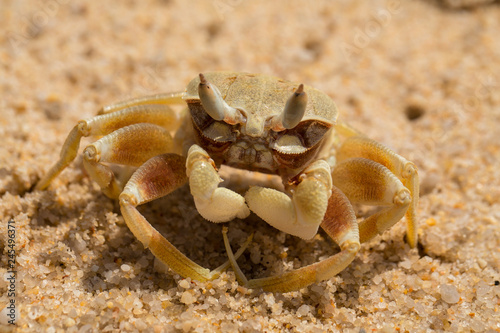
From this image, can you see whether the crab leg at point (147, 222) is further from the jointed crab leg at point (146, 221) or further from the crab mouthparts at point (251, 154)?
the crab mouthparts at point (251, 154)

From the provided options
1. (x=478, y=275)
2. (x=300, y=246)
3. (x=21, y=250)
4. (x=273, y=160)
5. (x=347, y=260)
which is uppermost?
(x=273, y=160)

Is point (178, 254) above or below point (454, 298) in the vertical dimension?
above

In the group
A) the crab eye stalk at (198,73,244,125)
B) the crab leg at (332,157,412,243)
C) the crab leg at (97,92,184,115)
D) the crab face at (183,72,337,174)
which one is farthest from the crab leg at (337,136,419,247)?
the crab leg at (97,92,184,115)

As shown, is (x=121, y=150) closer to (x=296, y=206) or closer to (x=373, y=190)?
(x=296, y=206)

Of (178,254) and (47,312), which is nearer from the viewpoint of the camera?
(47,312)

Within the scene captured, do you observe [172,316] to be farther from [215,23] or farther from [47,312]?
[215,23]

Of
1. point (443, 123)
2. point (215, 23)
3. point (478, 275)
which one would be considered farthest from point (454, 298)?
point (215, 23)

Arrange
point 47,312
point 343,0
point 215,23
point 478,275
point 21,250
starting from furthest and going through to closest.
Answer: point 343,0 → point 215,23 → point 478,275 → point 21,250 → point 47,312

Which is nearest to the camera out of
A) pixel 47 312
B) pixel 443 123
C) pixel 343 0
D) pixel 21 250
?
pixel 47 312
